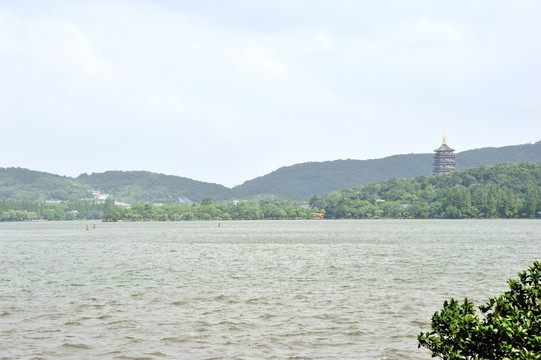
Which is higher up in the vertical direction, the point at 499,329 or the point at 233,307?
the point at 499,329

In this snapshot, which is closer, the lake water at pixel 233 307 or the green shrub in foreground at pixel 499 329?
the green shrub in foreground at pixel 499 329

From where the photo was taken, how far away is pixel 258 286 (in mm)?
34656

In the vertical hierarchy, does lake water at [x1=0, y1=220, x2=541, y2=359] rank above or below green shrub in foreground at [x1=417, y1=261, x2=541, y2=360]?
below

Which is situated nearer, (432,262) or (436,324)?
(436,324)

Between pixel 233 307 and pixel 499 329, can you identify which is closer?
pixel 499 329

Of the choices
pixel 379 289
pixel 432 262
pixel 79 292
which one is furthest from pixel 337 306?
pixel 432 262

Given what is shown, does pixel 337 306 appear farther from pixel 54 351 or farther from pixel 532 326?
pixel 532 326

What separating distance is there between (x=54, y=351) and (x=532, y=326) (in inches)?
569

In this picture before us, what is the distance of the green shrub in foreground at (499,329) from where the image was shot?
950 centimetres

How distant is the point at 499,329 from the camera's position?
31.2ft

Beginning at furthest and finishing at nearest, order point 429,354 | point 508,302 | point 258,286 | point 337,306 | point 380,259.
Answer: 1. point 380,259
2. point 258,286
3. point 337,306
4. point 429,354
5. point 508,302

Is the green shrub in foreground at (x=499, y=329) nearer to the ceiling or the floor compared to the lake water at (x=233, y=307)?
nearer to the ceiling

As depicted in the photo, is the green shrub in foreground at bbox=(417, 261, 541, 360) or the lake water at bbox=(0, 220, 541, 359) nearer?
the green shrub in foreground at bbox=(417, 261, 541, 360)

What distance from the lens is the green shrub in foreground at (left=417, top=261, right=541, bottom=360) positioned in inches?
374
